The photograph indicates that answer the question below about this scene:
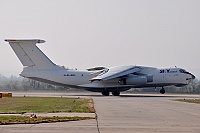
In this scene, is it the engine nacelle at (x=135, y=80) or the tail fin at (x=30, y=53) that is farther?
the engine nacelle at (x=135, y=80)

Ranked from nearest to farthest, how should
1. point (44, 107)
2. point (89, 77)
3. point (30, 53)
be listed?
point (44, 107) → point (30, 53) → point (89, 77)

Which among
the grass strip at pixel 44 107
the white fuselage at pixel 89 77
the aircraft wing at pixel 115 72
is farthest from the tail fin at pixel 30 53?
the grass strip at pixel 44 107

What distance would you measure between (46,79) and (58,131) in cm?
3813

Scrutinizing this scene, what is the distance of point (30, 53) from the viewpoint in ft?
167

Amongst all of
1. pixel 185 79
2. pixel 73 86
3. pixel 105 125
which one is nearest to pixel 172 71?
pixel 185 79

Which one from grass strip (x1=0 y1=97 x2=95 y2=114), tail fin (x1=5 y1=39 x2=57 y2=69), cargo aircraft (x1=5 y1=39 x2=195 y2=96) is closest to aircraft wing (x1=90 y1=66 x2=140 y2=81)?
cargo aircraft (x1=5 y1=39 x2=195 y2=96)

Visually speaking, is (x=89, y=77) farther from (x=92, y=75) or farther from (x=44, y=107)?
(x=44, y=107)

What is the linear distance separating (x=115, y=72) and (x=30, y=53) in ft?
33.2

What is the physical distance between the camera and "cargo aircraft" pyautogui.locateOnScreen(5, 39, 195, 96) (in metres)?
50.8

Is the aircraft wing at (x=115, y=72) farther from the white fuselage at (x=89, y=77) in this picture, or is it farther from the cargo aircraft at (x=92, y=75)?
the white fuselage at (x=89, y=77)

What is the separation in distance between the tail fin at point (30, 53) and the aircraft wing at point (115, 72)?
21.2 feet

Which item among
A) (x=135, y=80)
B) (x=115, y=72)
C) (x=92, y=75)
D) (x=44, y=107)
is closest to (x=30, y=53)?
(x=92, y=75)

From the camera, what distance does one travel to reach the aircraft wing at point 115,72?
49.9m

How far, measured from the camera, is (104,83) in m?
51.7
